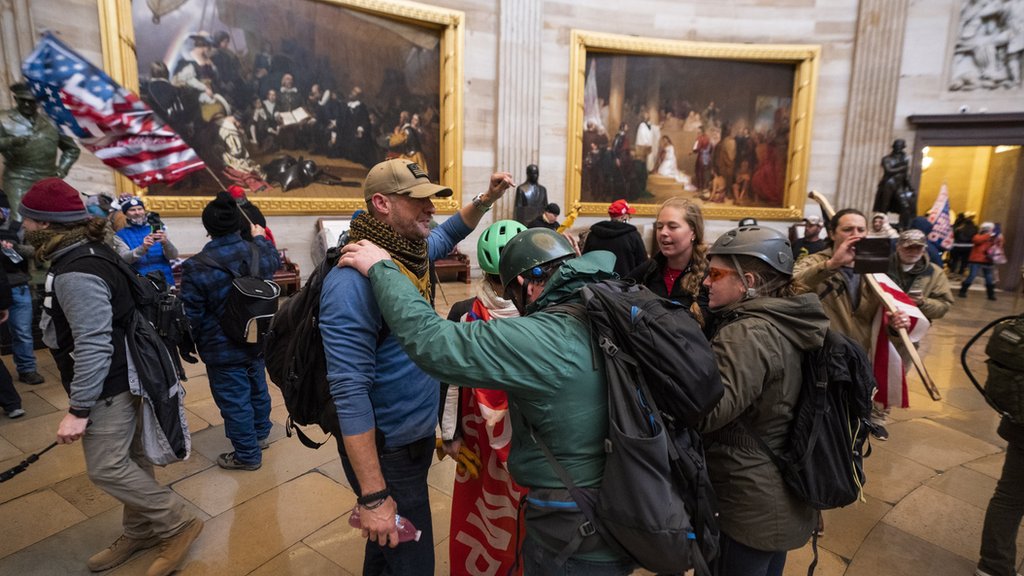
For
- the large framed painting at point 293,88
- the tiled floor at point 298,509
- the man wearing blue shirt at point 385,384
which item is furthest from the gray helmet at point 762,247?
the large framed painting at point 293,88

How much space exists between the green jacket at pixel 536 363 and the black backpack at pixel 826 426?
0.71m

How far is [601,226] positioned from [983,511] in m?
3.17

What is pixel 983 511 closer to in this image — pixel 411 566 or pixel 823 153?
pixel 411 566

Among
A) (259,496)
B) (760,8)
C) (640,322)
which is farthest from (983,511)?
(760,8)

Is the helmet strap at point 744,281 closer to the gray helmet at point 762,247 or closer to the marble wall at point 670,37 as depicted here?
the gray helmet at point 762,247

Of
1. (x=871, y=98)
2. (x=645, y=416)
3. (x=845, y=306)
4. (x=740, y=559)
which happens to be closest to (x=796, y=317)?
(x=645, y=416)

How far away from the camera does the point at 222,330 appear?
3369mm

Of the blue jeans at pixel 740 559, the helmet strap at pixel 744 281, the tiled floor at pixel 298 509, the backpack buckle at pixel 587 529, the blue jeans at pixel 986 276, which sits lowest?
the tiled floor at pixel 298 509

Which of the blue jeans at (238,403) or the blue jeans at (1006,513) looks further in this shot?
the blue jeans at (238,403)

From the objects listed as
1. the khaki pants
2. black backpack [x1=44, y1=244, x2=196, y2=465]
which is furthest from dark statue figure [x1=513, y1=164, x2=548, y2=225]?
the khaki pants

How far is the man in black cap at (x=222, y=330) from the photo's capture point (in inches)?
129

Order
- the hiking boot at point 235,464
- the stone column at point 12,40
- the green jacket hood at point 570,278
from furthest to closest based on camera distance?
the stone column at point 12,40, the hiking boot at point 235,464, the green jacket hood at point 570,278

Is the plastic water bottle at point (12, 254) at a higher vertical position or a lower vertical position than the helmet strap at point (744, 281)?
lower

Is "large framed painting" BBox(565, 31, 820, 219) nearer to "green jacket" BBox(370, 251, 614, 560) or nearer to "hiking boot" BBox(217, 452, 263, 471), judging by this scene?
"hiking boot" BBox(217, 452, 263, 471)
